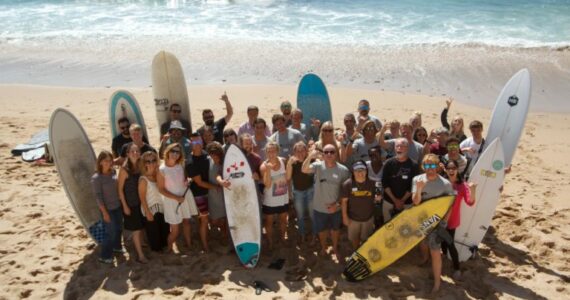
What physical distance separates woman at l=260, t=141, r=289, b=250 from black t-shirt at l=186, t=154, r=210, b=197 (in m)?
0.64

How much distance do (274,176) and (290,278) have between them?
1114 millimetres

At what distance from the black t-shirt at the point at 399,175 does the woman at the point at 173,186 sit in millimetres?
2199

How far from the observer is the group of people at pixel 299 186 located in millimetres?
4656

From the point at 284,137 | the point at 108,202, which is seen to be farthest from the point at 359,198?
the point at 108,202

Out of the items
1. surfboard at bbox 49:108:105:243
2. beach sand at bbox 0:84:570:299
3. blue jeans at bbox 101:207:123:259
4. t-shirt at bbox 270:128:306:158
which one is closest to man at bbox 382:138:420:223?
beach sand at bbox 0:84:570:299

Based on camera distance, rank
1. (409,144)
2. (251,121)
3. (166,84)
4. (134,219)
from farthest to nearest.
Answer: (166,84), (251,121), (409,144), (134,219)

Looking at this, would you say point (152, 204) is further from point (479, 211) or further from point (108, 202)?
point (479, 211)

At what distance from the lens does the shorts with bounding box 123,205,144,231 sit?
4832mm

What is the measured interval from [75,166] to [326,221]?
308 cm

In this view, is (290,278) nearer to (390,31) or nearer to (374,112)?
(374,112)

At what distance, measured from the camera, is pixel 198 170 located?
4.95 meters

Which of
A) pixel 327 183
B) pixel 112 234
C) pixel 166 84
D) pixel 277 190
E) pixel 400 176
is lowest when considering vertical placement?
pixel 112 234

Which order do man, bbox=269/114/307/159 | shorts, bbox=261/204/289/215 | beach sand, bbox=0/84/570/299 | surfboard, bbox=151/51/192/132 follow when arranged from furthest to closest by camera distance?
surfboard, bbox=151/51/192/132 < man, bbox=269/114/307/159 < shorts, bbox=261/204/289/215 < beach sand, bbox=0/84/570/299

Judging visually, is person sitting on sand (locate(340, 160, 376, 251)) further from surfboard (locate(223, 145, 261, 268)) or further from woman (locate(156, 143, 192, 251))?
woman (locate(156, 143, 192, 251))
